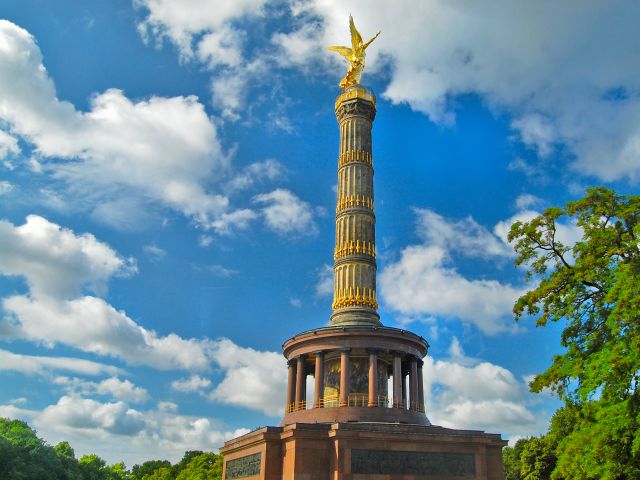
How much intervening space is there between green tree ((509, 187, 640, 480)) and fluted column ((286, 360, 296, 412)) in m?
13.6

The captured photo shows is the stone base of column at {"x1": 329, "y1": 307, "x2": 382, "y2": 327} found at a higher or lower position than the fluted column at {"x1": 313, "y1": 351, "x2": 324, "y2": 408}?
higher

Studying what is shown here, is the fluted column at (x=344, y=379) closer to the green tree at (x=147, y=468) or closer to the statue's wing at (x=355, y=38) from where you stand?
the statue's wing at (x=355, y=38)

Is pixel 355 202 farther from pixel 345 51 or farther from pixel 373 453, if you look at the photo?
pixel 373 453

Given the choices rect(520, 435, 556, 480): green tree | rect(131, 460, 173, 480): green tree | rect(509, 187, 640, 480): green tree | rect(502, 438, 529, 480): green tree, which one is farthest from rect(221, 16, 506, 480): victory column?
rect(131, 460, 173, 480): green tree

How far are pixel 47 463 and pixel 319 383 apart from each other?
78.6ft

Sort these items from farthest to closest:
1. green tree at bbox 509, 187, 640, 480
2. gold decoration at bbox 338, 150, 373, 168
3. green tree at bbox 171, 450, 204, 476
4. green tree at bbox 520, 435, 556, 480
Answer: green tree at bbox 171, 450, 204, 476, green tree at bbox 520, 435, 556, 480, gold decoration at bbox 338, 150, 373, 168, green tree at bbox 509, 187, 640, 480

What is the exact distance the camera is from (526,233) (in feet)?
59.5

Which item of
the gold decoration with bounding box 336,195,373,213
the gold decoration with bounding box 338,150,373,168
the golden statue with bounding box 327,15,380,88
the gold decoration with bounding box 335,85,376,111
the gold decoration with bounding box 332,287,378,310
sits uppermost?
the golden statue with bounding box 327,15,380,88

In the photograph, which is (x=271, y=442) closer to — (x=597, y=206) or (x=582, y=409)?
(x=582, y=409)

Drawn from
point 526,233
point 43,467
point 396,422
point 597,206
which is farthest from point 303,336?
point 43,467

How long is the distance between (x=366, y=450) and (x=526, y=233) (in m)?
9.62

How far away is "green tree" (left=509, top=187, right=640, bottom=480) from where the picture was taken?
48.0 ft

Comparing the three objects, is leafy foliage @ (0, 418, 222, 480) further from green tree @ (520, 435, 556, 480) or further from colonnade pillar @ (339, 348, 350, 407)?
green tree @ (520, 435, 556, 480)

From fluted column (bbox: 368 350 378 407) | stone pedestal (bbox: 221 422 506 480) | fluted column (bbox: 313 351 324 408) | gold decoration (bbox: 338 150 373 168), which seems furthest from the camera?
gold decoration (bbox: 338 150 373 168)
